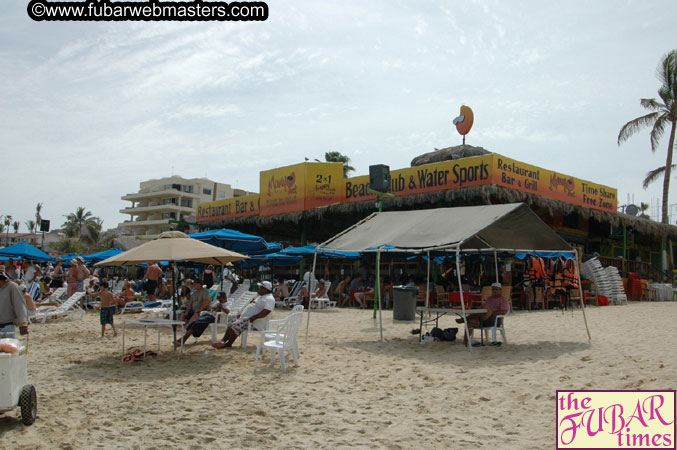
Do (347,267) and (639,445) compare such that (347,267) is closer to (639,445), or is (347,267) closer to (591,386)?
(591,386)

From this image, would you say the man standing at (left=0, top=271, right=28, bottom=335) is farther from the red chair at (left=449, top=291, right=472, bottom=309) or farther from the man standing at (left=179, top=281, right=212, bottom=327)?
the red chair at (left=449, top=291, right=472, bottom=309)

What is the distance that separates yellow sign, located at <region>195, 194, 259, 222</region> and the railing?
40.7ft

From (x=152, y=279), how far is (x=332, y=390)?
35.5ft

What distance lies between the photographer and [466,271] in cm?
1200

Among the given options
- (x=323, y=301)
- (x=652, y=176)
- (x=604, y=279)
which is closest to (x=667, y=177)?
(x=652, y=176)

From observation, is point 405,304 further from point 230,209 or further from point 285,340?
point 230,209

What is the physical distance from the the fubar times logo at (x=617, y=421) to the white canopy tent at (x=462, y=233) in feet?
11.7

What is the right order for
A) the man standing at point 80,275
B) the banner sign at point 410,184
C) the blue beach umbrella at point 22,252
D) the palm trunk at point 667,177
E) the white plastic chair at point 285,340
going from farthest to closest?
1. the palm trunk at point 667,177
2. the blue beach umbrella at point 22,252
3. the banner sign at point 410,184
4. the man standing at point 80,275
5. the white plastic chair at point 285,340

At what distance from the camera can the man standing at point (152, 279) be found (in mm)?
14734

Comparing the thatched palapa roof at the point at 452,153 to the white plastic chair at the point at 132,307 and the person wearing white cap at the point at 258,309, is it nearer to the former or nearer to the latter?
the white plastic chair at the point at 132,307

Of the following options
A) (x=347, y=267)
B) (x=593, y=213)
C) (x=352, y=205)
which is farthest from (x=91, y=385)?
(x=593, y=213)

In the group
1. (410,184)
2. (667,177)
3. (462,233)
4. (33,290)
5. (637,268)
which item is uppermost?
(667,177)

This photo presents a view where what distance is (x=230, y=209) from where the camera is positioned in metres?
22.6

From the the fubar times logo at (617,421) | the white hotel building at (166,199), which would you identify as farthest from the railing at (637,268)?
the white hotel building at (166,199)
